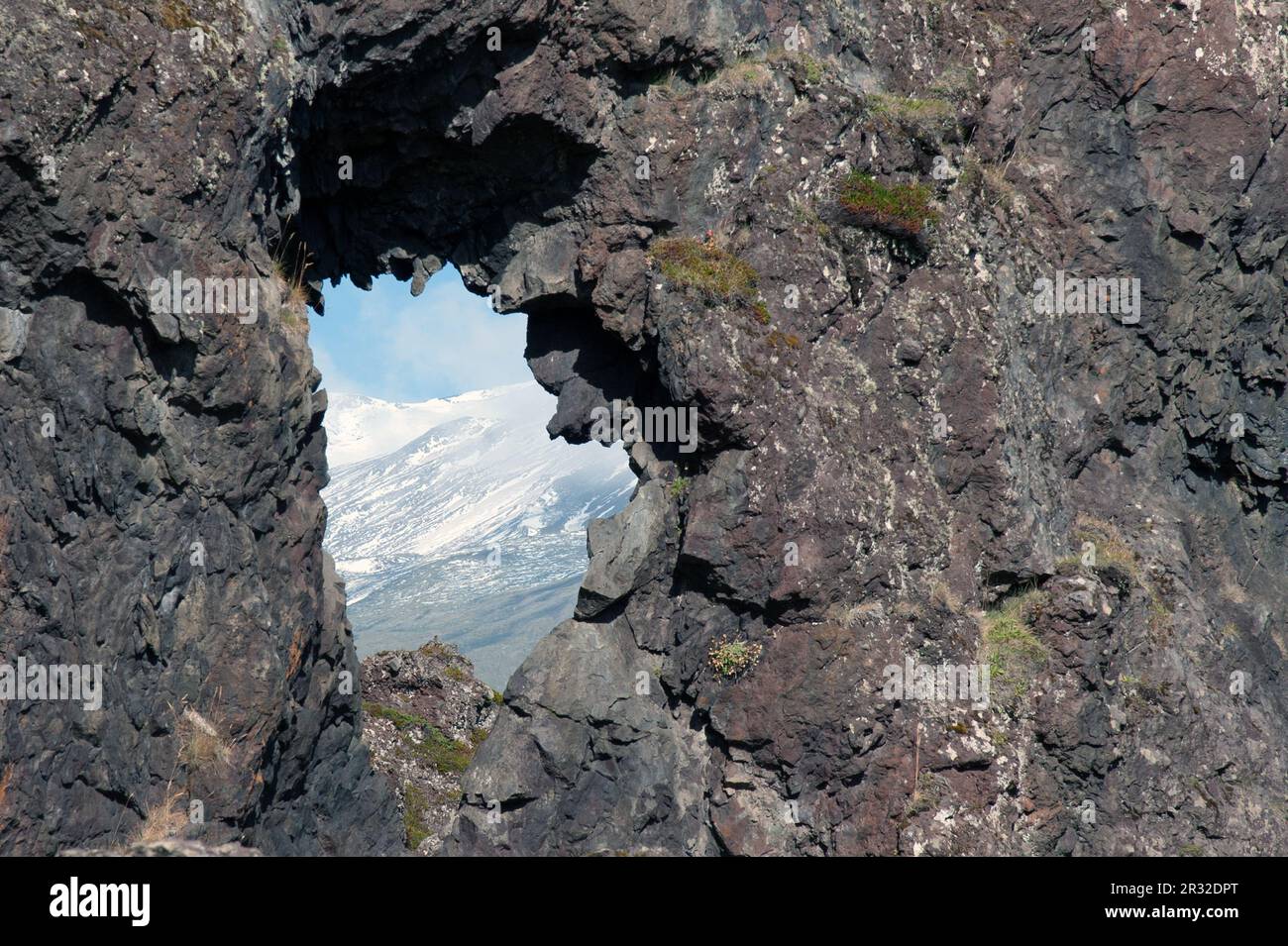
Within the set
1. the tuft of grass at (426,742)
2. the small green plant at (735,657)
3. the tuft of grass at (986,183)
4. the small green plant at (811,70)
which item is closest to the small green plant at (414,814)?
the tuft of grass at (426,742)

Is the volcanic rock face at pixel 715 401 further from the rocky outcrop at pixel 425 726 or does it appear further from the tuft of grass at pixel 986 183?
the rocky outcrop at pixel 425 726

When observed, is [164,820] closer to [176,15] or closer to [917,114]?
[176,15]

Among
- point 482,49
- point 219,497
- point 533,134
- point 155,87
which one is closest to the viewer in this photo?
point 155,87

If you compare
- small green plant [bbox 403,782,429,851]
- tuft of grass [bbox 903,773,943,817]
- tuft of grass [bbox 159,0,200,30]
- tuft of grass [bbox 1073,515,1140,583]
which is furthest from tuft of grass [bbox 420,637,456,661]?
tuft of grass [bbox 159,0,200,30]

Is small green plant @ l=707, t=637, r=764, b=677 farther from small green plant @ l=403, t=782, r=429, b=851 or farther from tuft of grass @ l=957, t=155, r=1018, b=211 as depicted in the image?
tuft of grass @ l=957, t=155, r=1018, b=211

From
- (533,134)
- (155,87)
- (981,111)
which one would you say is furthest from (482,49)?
(981,111)

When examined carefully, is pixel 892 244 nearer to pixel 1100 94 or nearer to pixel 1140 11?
pixel 1100 94
